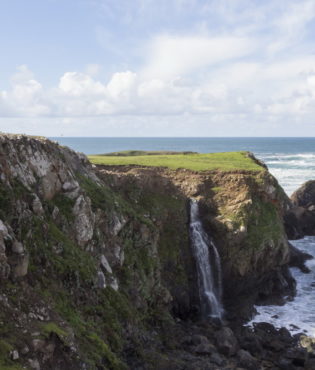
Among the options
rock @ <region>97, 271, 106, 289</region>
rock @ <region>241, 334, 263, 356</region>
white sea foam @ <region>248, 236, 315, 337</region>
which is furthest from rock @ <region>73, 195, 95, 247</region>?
white sea foam @ <region>248, 236, 315, 337</region>

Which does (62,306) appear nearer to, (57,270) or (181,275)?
(57,270)

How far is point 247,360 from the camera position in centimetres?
2238

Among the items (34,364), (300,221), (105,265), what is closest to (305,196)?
(300,221)

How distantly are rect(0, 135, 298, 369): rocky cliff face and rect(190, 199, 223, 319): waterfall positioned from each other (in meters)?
0.66

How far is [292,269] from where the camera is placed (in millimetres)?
41531

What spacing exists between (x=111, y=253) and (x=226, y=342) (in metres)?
8.83

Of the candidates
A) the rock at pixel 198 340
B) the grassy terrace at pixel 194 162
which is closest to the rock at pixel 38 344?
the rock at pixel 198 340

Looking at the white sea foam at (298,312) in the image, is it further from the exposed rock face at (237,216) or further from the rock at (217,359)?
the rock at (217,359)

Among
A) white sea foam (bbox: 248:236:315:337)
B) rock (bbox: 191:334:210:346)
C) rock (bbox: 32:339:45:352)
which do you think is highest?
rock (bbox: 32:339:45:352)

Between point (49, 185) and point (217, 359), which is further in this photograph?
point (49, 185)

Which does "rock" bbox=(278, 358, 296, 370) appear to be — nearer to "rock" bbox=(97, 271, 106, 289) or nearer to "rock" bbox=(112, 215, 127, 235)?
"rock" bbox=(97, 271, 106, 289)

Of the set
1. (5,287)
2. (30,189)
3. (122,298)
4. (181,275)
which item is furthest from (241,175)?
(5,287)

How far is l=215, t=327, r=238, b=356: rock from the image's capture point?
23234 mm

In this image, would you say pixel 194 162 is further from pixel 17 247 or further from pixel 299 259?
pixel 17 247
